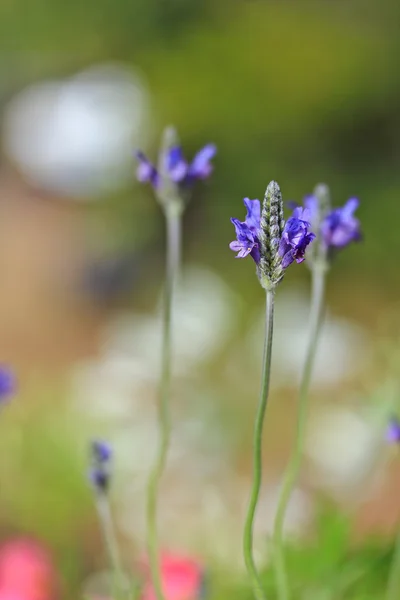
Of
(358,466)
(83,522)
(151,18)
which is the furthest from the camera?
(151,18)

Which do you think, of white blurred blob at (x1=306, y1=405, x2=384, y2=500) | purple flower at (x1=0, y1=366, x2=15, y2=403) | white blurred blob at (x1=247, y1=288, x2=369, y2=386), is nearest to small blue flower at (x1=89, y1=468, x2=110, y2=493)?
purple flower at (x1=0, y1=366, x2=15, y2=403)

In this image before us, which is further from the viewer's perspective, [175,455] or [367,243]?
[367,243]

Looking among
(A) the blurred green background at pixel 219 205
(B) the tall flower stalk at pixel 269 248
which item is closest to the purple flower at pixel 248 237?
(B) the tall flower stalk at pixel 269 248

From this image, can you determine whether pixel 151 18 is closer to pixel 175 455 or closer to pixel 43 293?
pixel 43 293

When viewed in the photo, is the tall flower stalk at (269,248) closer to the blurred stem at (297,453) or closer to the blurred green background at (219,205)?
the blurred stem at (297,453)

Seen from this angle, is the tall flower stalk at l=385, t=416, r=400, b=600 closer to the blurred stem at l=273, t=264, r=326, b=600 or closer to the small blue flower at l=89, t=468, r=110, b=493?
the blurred stem at l=273, t=264, r=326, b=600

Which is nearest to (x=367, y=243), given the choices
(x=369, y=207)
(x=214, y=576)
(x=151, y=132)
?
(x=369, y=207)

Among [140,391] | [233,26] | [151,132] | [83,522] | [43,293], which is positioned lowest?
[83,522]
